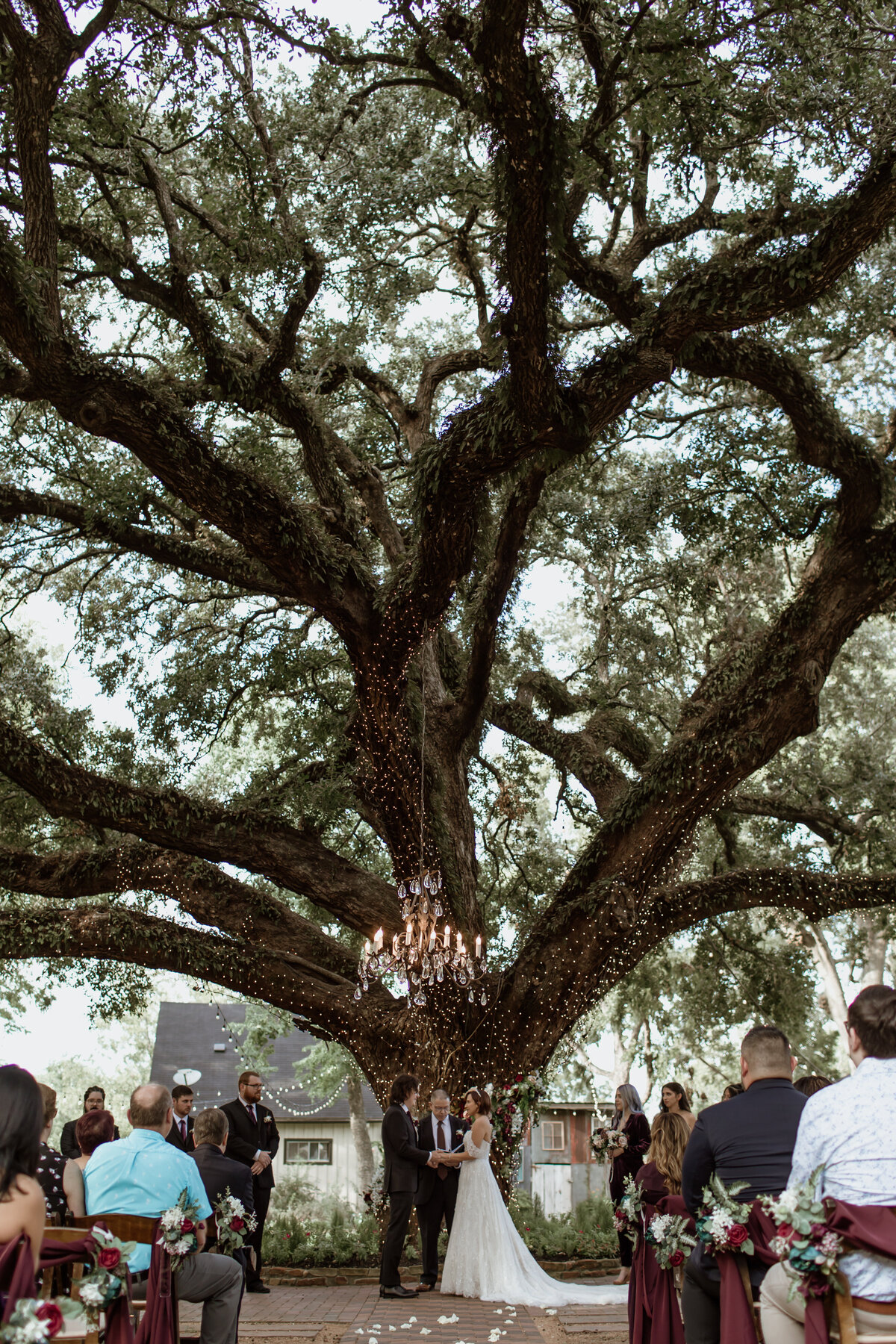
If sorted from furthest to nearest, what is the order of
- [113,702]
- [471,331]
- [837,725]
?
[837,725] → [471,331] → [113,702]

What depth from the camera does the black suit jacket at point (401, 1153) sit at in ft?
28.0

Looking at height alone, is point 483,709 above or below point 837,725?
below

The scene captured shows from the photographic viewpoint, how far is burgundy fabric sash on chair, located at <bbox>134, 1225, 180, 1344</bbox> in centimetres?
414

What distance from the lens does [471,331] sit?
14992 millimetres

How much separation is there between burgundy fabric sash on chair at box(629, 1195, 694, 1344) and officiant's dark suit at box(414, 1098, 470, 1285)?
13.1 feet

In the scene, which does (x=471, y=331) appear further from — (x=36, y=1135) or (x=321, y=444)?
(x=36, y=1135)

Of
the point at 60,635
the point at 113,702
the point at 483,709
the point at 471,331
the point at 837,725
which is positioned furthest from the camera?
Result: the point at 60,635

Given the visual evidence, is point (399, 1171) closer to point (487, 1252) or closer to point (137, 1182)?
point (487, 1252)

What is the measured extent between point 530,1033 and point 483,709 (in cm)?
354

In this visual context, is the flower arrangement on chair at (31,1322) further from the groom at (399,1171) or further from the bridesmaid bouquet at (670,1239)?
the groom at (399,1171)

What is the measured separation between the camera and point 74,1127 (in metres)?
7.83

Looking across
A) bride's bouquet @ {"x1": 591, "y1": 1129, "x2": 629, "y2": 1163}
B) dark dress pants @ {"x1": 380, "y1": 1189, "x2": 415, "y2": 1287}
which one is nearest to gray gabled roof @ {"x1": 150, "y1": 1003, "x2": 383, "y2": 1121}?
dark dress pants @ {"x1": 380, "y1": 1189, "x2": 415, "y2": 1287}

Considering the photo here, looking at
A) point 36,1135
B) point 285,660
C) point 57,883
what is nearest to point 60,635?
point 285,660

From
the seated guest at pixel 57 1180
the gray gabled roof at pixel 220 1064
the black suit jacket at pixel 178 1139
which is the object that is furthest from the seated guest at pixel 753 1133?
the gray gabled roof at pixel 220 1064
